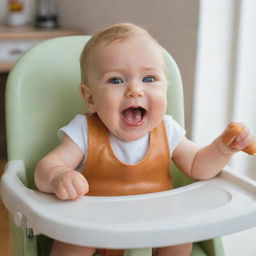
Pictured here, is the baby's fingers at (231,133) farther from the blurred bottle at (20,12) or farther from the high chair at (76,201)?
the blurred bottle at (20,12)

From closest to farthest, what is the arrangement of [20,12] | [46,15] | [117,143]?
1. [117,143]
2. [46,15]
3. [20,12]

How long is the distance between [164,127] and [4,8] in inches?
75.2

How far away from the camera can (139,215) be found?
815 mm

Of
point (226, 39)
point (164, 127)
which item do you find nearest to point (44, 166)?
point (164, 127)

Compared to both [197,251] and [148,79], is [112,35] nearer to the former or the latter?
[148,79]

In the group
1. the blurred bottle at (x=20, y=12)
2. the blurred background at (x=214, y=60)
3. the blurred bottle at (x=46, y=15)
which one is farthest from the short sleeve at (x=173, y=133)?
the blurred bottle at (x=20, y=12)

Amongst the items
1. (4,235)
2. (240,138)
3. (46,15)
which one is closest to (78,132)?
(240,138)

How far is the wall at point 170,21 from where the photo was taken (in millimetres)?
1619

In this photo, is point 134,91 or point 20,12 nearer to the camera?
point 134,91

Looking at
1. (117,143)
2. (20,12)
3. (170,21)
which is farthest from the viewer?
(20,12)

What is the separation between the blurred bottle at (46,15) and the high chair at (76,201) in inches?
55.8

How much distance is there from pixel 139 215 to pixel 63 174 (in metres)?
0.15

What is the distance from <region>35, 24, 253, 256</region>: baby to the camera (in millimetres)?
963

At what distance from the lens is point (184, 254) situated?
3.29 ft
